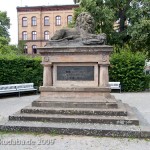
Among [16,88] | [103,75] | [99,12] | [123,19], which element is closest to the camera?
[103,75]

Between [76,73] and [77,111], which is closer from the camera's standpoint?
[77,111]

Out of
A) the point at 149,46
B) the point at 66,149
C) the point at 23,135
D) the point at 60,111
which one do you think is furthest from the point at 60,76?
the point at 149,46

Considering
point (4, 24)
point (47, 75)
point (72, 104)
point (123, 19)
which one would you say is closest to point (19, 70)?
point (47, 75)

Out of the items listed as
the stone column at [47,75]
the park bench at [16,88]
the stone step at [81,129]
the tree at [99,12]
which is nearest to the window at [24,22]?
the tree at [99,12]

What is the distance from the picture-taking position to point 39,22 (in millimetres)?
69812

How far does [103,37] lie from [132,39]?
16713mm

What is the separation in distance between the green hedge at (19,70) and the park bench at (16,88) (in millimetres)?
1183

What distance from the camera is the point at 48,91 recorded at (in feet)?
32.4

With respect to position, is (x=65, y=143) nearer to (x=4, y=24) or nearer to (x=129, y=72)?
(x=129, y=72)

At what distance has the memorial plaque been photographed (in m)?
9.92

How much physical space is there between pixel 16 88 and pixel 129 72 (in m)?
8.58

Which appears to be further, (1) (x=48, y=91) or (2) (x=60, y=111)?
(1) (x=48, y=91)

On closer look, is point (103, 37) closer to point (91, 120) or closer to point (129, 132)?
point (91, 120)

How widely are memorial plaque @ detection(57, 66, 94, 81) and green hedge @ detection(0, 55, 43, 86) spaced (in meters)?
10.4
